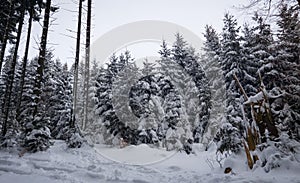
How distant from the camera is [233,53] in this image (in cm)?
1703

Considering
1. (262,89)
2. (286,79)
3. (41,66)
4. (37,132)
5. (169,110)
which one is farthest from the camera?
(169,110)

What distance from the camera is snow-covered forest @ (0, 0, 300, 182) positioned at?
19.4 feet

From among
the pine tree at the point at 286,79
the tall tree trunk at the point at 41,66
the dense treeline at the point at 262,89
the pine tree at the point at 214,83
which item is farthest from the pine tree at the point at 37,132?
the pine tree at the point at 214,83

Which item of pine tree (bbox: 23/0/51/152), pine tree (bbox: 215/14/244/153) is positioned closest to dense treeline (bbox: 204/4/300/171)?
pine tree (bbox: 215/14/244/153)

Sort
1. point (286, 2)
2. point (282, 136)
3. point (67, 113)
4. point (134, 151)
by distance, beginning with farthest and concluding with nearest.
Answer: point (67, 113)
point (134, 151)
point (286, 2)
point (282, 136)

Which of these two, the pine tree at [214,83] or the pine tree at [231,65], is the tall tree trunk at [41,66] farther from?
the pine tree at [214,83]

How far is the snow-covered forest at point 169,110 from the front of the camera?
5.92 meters

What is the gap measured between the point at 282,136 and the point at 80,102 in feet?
83.7

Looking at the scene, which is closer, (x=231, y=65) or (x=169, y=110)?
(x=231, y=65)

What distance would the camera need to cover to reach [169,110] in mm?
19734

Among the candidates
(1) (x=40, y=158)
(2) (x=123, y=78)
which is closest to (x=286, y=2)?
(1) (x=40, y=158)

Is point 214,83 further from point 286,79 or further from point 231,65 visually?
point 286,79

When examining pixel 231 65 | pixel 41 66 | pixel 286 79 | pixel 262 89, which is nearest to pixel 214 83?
pixel 231 65

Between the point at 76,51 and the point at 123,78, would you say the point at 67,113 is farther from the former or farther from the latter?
the point at 76,51
